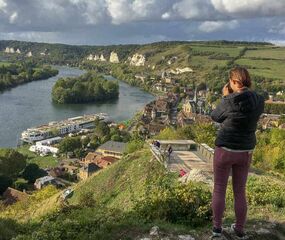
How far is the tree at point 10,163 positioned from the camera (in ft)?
111

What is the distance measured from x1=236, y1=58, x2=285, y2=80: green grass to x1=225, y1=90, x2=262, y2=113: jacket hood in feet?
342

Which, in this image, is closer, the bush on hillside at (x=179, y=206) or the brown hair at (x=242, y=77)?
the brown hair at (x=242, y=77)

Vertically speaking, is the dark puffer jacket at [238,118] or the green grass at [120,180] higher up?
the dark puffer jacket at [238,118]

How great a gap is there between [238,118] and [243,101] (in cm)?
18

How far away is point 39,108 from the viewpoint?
73.6 m

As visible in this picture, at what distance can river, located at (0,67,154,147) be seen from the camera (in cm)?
5716

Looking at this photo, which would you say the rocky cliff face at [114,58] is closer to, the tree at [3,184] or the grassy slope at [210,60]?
the grassy slope at [210,60]

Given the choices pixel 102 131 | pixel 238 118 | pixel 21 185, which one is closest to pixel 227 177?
pixel 238 118

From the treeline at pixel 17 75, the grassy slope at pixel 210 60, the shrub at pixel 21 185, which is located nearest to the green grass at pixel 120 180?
the shrub at pixel 21 185

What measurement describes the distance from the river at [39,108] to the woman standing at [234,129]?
46.2m

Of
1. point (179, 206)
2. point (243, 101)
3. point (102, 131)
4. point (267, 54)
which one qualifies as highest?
point (243, 101)

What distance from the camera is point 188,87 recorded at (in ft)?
365

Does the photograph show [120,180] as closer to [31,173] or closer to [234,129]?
[234,129]

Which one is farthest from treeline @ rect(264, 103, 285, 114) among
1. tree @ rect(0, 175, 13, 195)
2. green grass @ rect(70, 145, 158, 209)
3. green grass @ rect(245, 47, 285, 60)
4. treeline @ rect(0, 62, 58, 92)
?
green grass @ rect(70, 145, 158, 209)
